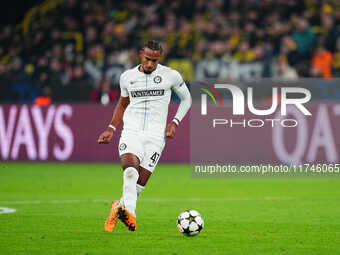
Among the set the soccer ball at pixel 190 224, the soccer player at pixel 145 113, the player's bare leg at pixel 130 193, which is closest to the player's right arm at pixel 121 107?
the soccer player at pixel 145 113

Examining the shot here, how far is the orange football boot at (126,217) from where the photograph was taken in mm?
8594

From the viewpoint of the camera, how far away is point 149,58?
910cm

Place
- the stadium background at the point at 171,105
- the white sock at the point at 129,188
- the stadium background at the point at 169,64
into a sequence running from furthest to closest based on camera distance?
1. the stadium background at the point at 169,64
2. the stadium background at the point at 171,105
3. the white sock at the point at 129,188

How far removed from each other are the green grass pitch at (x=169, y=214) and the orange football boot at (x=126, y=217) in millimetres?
103

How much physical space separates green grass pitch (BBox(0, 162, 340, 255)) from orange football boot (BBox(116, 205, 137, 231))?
0.10m

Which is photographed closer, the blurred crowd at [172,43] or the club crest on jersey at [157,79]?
the club crest on jersey at [157,79]

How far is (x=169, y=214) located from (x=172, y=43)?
36.6 ft

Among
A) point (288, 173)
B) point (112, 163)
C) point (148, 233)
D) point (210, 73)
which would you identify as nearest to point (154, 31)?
point (210, 73)

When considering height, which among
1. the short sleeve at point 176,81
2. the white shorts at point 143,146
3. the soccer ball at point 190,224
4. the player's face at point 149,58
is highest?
the player's face at point 149,58

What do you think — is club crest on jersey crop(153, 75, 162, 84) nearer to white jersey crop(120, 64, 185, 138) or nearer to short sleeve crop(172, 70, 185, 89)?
white jersey crop(120, 64, 185, 138)

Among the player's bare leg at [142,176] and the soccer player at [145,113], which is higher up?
the soccer player at [145,113]

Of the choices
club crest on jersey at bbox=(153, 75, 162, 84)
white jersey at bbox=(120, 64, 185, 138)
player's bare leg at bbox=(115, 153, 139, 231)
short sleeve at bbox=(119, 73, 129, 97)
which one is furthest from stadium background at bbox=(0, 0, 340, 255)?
club crest on jersey at bbox=(153, 75, 162, 84)

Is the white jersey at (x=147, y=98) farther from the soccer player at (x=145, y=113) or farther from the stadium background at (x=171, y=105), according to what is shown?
the stadium background at (x=171, y=105)

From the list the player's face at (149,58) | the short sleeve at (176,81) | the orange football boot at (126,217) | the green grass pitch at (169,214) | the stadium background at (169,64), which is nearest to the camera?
the green grass pitch at (169,214)
